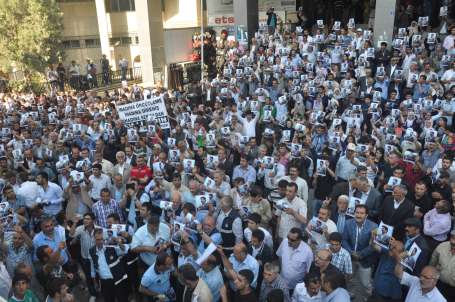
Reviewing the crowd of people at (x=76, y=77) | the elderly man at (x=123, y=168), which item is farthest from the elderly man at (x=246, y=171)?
the crowd of people at (x=76, y=77)

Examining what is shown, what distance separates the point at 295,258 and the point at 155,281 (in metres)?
1.72

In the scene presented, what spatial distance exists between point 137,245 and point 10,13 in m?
20.2

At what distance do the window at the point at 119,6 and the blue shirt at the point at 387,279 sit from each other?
2830 centimetres

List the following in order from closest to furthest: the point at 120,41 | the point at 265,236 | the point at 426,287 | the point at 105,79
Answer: the point at 426,287 < the point at 265,236 < the point at 105,79 < the point at 120,41

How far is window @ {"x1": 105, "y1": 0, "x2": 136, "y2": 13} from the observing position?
29.9 m

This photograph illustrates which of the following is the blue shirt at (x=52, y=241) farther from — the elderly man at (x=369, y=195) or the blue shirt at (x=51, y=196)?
the elderly man at (x=369, y=195)

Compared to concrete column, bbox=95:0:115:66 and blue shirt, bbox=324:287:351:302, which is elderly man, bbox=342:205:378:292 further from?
concrete column, bbox=95:0:115:66

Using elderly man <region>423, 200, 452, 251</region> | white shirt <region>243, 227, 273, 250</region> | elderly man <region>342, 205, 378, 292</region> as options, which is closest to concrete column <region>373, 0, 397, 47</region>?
elderly man <region>423, 200, 452, 251</region>

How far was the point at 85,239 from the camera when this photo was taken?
634 centimetres

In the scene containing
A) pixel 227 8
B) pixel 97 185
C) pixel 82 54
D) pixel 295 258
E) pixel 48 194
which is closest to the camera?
pixel 295 258

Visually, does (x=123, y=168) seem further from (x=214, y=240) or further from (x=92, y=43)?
(x=92, y=43)

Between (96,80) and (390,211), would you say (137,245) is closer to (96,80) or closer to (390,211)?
(390,211)

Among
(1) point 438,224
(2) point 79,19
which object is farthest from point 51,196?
(2) point 79,19

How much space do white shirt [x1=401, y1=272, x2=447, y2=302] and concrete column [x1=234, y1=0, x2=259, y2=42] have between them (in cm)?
1702
